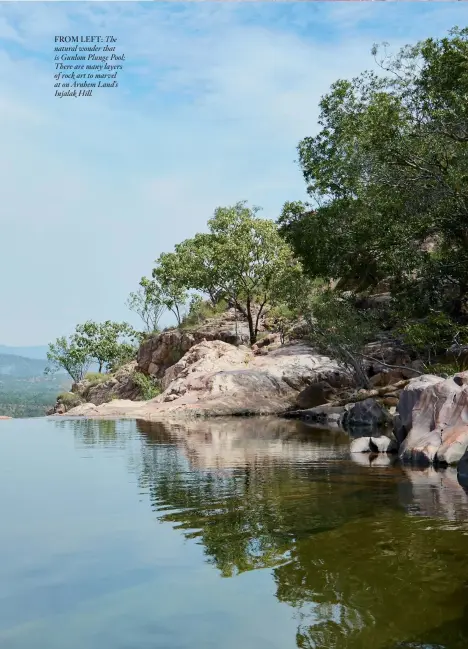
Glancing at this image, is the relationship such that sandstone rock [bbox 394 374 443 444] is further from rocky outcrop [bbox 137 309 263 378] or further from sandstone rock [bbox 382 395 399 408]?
rocky outcrop [bbox 137 309 263 378]

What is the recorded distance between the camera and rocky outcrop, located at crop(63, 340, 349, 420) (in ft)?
A: 139

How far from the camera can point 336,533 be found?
1029 cm

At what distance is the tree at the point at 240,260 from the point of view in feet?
180

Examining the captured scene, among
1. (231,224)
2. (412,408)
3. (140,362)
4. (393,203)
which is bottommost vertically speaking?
(412,408)

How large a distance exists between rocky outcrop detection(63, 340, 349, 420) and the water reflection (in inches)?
839

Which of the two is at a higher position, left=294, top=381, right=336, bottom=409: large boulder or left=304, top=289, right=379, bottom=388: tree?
left=304, top=289, right=379, bottom=388: tree

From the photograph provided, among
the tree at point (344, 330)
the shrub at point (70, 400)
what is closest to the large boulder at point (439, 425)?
the tree at point (344, 330)

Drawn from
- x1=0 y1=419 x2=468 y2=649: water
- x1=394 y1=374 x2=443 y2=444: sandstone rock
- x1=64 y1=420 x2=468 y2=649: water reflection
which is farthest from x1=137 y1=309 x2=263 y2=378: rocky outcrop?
x1=0 y1=419 x2=468 y2=649: water

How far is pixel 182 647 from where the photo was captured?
244 inches

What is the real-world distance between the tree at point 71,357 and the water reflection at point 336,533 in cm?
6578

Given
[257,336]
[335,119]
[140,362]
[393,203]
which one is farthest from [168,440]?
[140,362]

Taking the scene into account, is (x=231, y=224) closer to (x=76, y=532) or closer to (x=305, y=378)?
(x=305, y=378)

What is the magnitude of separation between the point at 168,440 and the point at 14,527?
1497cm

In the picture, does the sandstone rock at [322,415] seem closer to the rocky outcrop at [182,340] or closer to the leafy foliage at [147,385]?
the leafy foliage at [147,385]
